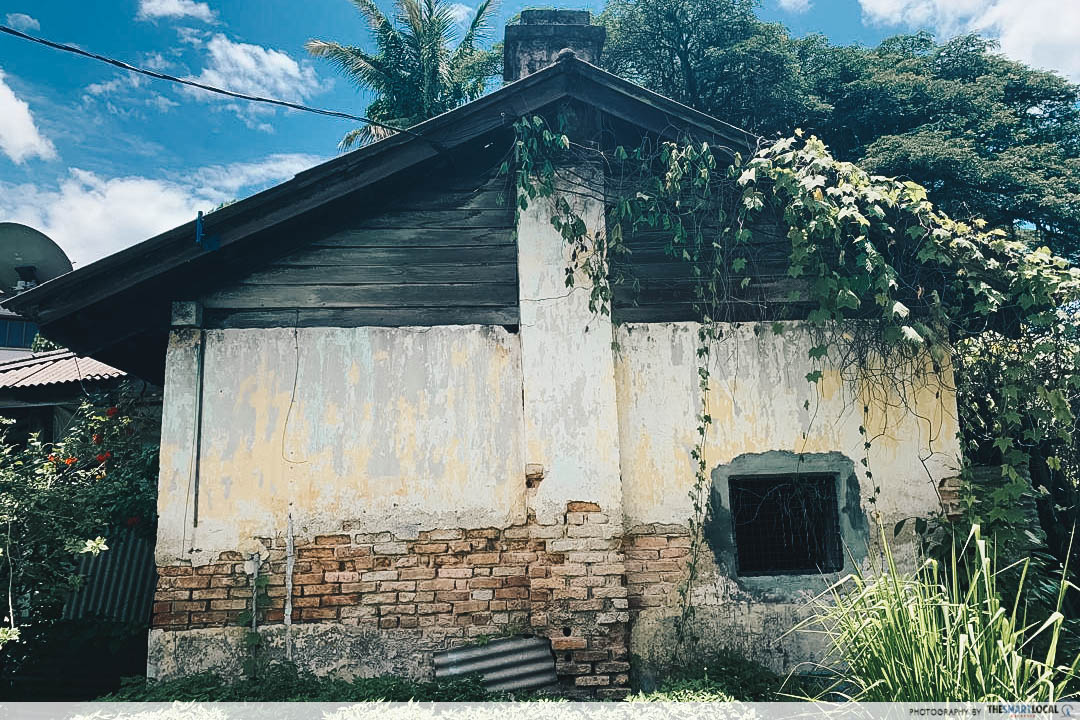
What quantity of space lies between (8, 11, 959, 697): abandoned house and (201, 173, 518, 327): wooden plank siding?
0.06 ft

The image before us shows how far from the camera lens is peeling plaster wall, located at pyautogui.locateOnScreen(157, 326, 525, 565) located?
14.6 feet

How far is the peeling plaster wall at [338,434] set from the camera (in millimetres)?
4461

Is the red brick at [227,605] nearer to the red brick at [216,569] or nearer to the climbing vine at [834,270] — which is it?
the red brick at [216,569]

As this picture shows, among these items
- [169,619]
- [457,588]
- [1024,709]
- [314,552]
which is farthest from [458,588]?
[1024,709]

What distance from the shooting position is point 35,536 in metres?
4.91

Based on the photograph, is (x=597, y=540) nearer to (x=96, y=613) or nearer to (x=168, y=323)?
(x=168, y=323)

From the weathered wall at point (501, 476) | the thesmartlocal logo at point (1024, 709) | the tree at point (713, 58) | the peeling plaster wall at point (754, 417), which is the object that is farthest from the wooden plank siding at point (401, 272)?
the tree at point (713, 58)

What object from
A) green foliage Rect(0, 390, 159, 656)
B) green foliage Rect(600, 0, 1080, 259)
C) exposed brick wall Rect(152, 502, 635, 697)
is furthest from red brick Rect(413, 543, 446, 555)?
green foliage Rect(600, 0, 1080, 259)

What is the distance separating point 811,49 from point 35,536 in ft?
65.7

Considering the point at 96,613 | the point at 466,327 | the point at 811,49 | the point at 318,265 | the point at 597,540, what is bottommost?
the point at 96,613

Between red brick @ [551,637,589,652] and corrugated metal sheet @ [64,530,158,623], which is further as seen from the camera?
corrugated metal sheet @ [64,530,158,623]

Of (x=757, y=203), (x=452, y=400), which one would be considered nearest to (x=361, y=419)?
(x=452, y=400)

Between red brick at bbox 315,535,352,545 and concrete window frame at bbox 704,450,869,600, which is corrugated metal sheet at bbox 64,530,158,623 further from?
concrete window frame at bbox 704,450,869,600

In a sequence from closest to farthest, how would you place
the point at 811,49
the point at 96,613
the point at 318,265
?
the point at 318,265
the point at 96,613
the point at 811,49
